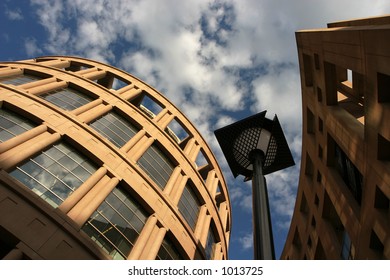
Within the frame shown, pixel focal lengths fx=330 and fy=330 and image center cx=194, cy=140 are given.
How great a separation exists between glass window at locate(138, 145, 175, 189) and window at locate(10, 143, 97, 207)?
4849 mm

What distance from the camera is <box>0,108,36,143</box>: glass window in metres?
16.6

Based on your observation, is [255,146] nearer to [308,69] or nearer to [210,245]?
[308,69]

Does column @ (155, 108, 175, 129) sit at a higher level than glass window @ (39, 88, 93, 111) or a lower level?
higher

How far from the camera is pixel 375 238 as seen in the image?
1545 cm

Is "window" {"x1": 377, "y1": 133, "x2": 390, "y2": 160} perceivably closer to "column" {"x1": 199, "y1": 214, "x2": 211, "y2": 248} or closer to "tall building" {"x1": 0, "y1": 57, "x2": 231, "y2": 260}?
"tall building" {"x1": 0, "y1": 57, "x2": 231, "y2": 260}

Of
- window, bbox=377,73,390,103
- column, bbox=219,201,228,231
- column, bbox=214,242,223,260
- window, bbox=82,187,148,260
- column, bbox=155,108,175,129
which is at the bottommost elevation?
window, bbox=82,187,148,260

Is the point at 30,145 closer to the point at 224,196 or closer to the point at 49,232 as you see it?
the point at 49,232

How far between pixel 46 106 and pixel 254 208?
1518 cm

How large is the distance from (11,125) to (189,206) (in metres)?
12.9

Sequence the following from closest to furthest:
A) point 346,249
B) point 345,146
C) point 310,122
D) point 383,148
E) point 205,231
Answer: point 383,148 < point 345,146 < point 346,249 < point 205,231 < point 310,122

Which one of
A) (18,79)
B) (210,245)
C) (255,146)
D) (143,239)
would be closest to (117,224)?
(143,239)

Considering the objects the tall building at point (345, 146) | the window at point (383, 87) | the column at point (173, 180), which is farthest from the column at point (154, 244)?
the window at point (383, 87)

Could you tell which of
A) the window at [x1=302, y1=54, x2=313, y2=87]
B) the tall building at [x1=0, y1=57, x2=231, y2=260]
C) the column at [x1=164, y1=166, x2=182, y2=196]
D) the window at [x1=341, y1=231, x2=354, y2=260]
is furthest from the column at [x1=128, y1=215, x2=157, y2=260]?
the window at [x1=302, y1=54, x2=313, y2=87]

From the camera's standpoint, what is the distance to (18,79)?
2423cm
